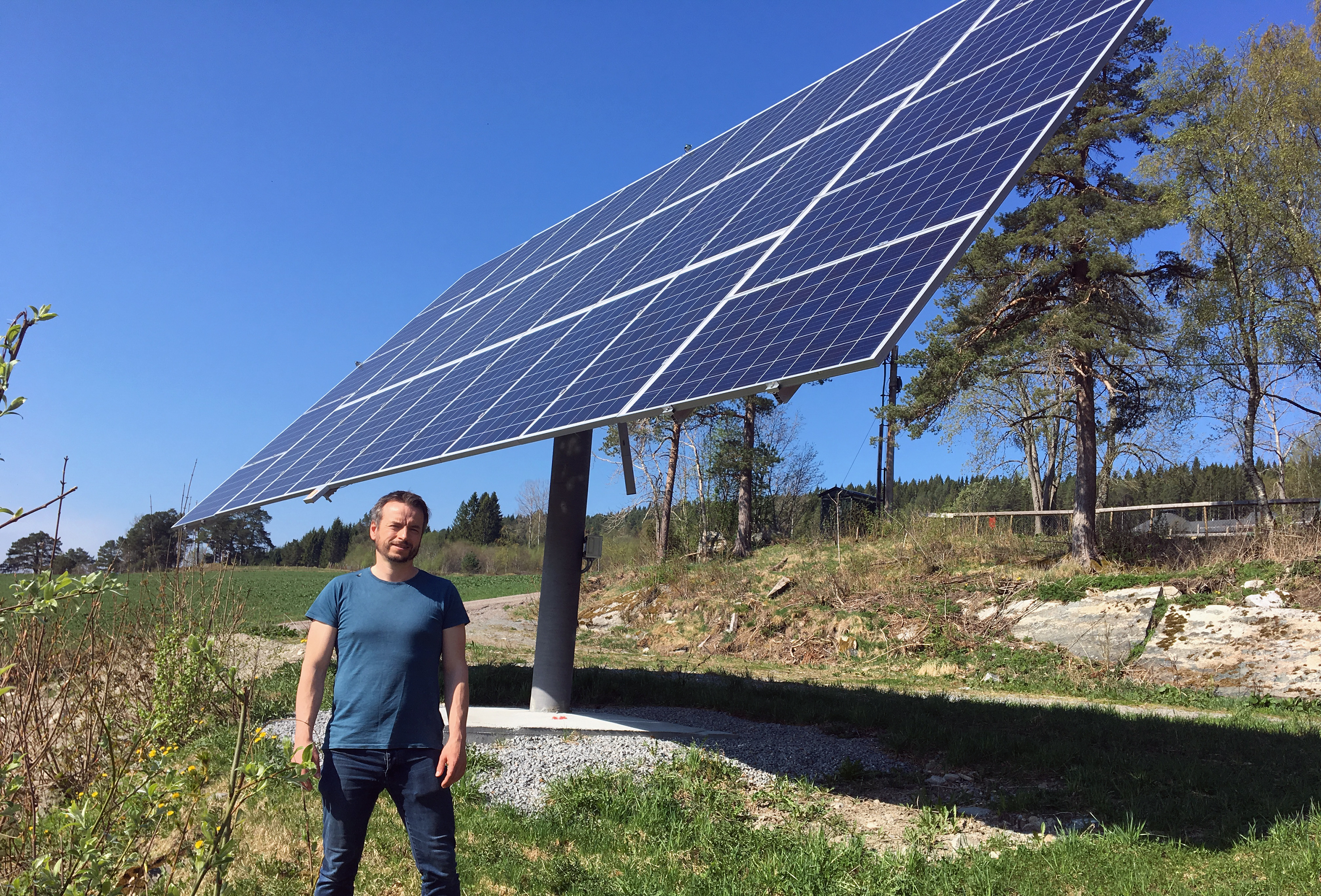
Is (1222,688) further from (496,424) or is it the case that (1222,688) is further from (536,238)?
(536,238)

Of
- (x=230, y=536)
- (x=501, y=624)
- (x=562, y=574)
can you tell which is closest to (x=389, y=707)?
(x=562, y=574)

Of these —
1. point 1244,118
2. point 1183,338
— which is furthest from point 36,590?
point 1244,118

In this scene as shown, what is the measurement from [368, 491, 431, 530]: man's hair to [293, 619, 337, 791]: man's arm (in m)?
0.58

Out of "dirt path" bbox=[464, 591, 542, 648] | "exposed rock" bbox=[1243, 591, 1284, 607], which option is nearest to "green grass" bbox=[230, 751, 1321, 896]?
"exposed rock" bbox=[1243, 591, 1284, 607]

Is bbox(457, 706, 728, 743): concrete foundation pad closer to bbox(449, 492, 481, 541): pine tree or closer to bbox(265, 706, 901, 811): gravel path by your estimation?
bbox(265, 706, 901, 811): gravel path

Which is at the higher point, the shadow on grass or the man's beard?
the man's beard

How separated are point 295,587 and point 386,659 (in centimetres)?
4565

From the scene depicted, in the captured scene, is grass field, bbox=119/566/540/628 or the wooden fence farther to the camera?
grass field, bbox=119/566/540/628

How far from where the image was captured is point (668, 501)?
34812 millimetres

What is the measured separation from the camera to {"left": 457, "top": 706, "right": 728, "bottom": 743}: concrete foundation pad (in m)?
8.21

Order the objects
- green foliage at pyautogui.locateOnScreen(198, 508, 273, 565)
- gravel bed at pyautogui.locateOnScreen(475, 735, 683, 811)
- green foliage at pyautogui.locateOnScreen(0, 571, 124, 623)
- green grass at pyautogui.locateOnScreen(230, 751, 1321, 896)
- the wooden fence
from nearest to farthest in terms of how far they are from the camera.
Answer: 1. green foliage at pyautogui.locateOnScreen(0, 571, 124, 623)
2. green grass at pyautogui.locateOnScreen(230, 751, 1321, 896)
3. gravel bed at pyautogui.locateOnScreen(475, 735, 683, 811)
4. green foliage at pyautogui.locateOnScreen(198, 508, 273, 565)
5. the wooden fence

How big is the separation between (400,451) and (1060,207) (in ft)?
62.2

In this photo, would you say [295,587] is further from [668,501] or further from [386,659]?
[386,659]

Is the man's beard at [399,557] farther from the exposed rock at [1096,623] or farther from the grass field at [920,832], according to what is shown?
the exposed rock at [1096,623]
